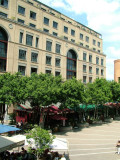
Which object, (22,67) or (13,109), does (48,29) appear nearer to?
(22,67)

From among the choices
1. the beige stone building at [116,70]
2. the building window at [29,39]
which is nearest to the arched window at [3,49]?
the building window at [29,39]

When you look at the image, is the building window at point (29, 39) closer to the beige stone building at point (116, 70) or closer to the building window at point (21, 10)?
the building window at point (21, 10)

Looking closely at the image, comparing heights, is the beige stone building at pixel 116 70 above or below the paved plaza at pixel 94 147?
above

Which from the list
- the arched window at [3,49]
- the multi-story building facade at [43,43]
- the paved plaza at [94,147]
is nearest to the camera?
the paved plaza at [94,147]

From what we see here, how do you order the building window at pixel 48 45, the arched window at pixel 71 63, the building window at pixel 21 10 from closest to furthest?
the building window at pixel 21 10 → the building window at pixel 48 45 → the arched window at pixel 71 63

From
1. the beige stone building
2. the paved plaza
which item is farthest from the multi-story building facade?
the beige stone building

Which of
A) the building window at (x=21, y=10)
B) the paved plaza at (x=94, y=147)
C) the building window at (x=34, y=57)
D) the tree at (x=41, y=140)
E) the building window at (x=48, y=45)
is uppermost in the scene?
the building window at (x=21, y=10)

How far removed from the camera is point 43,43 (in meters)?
38.4

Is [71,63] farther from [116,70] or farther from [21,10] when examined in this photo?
[116,70]

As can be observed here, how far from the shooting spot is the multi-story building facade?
33.4 m

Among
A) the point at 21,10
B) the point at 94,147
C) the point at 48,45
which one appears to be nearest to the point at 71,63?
the point at 48,45

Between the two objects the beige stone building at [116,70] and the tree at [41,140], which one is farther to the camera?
the beige stone building at [116,70]

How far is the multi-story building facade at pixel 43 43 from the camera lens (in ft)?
109

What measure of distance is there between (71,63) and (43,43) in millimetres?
10943
